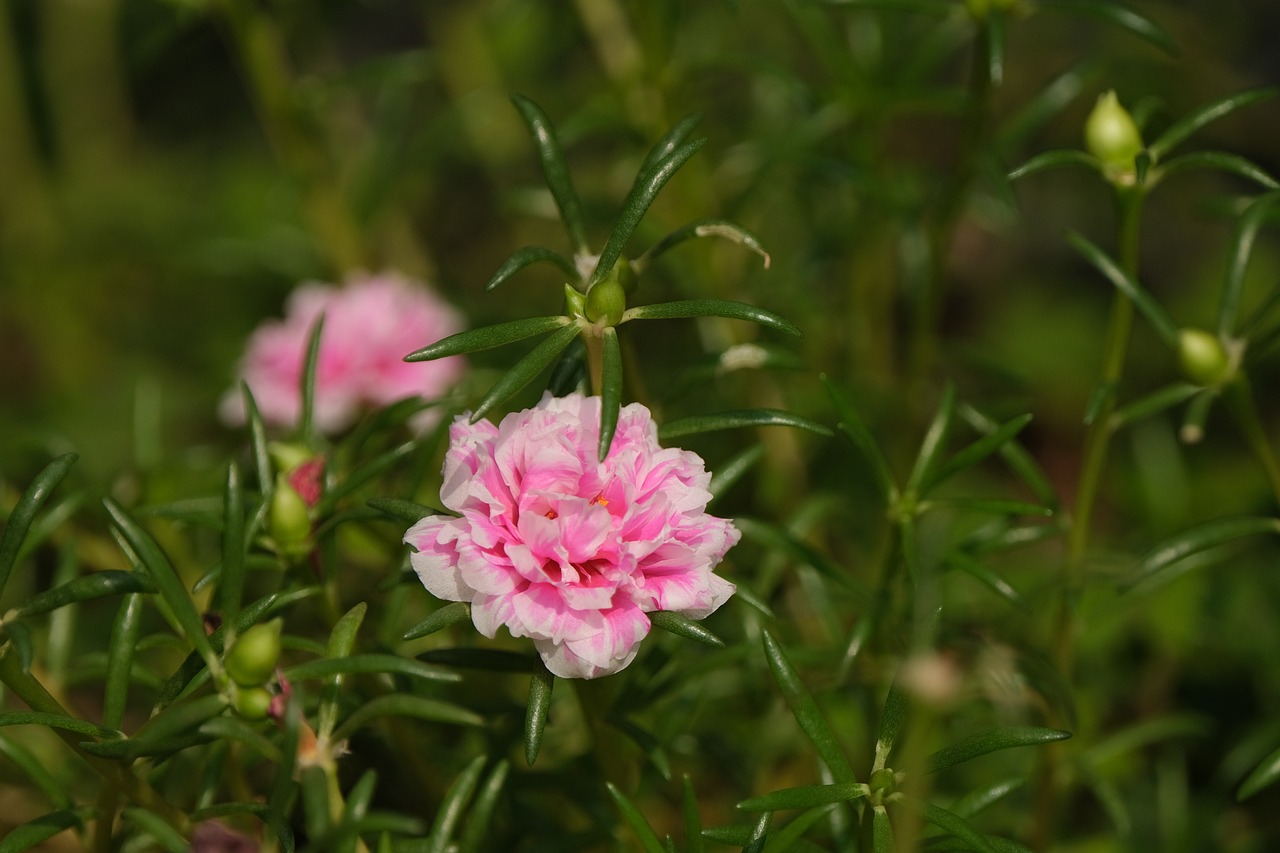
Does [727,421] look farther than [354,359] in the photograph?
No

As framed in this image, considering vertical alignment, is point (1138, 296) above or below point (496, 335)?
below

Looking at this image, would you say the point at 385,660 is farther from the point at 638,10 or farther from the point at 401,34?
the point at 401,34

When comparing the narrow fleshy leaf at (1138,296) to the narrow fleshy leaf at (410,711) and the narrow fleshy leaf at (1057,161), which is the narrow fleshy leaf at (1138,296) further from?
the narrow fleshy leaf at (410,711)

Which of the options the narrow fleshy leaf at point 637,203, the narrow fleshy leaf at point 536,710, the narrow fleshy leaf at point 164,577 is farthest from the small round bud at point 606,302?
the narrow fleshy leaf at point 164,577

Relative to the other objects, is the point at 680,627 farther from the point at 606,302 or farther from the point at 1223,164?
the point at 1223,164

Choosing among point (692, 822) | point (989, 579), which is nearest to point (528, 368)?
point (692, 822)

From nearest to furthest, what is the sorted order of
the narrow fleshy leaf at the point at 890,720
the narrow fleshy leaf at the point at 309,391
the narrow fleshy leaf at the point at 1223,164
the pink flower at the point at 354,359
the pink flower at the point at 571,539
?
the pink flower at the point at 571,539
the narrow fleshy leaf at the point at 890,720
the narrow fleshy leaf at the point at 1223,164
the narrow fleshy leaf at the point at 309,391
the pink flower at the point at 354,359
